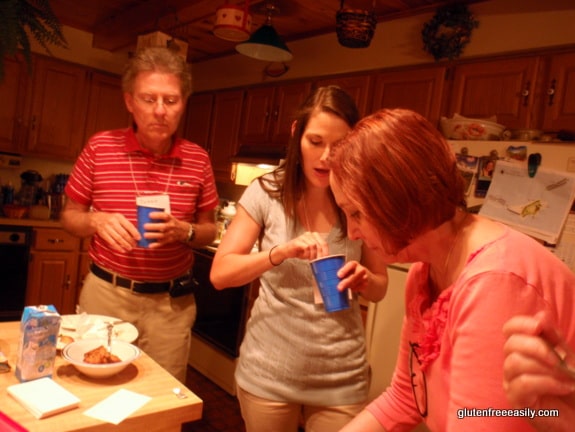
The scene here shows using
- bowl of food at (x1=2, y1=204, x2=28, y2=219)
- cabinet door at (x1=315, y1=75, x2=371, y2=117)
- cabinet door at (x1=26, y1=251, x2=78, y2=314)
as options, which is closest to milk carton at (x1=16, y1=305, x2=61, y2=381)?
cabinet door at (x1=315, y1=75, x2=371, y2=117)

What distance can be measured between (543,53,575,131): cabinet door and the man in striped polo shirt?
1774 mm

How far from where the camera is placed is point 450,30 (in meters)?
2.65

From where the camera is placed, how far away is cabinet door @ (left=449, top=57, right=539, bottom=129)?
240 centimetres

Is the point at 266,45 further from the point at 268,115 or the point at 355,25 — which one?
the point at 268,115

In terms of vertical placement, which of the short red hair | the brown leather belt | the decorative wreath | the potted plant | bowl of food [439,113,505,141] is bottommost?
the brown leather belt

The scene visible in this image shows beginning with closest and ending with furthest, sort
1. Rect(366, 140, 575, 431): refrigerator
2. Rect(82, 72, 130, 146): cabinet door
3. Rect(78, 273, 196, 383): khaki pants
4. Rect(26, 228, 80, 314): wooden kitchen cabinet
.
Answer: Rect(78, 273, 196, 383): khaki pants, Rect(366, 140, 575, 431): refrigerator, Rect(26, 228, 80, 314): wooden kitchen cabinet, Rect(82, 72, 130, 146): cabinet door

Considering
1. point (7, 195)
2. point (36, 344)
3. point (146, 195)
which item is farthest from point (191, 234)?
point (7, 195)

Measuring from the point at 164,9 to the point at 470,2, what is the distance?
81.9 inches

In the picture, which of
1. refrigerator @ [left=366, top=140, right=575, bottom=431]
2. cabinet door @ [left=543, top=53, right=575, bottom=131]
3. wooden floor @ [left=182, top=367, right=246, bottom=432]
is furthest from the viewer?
wooden floor @ [left=182, top=367, right=246, bottom=432]

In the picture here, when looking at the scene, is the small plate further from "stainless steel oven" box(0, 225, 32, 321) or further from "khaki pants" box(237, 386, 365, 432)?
"stainless steel oven" box(0, 225, 32, 321)

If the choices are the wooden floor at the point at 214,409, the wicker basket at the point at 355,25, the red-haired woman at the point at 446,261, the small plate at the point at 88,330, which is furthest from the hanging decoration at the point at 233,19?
the wooden floor at the point at 214,409

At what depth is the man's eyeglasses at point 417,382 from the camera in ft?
2.82

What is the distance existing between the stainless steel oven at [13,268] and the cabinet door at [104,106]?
1.11m

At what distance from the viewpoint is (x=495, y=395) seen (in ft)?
1.99
